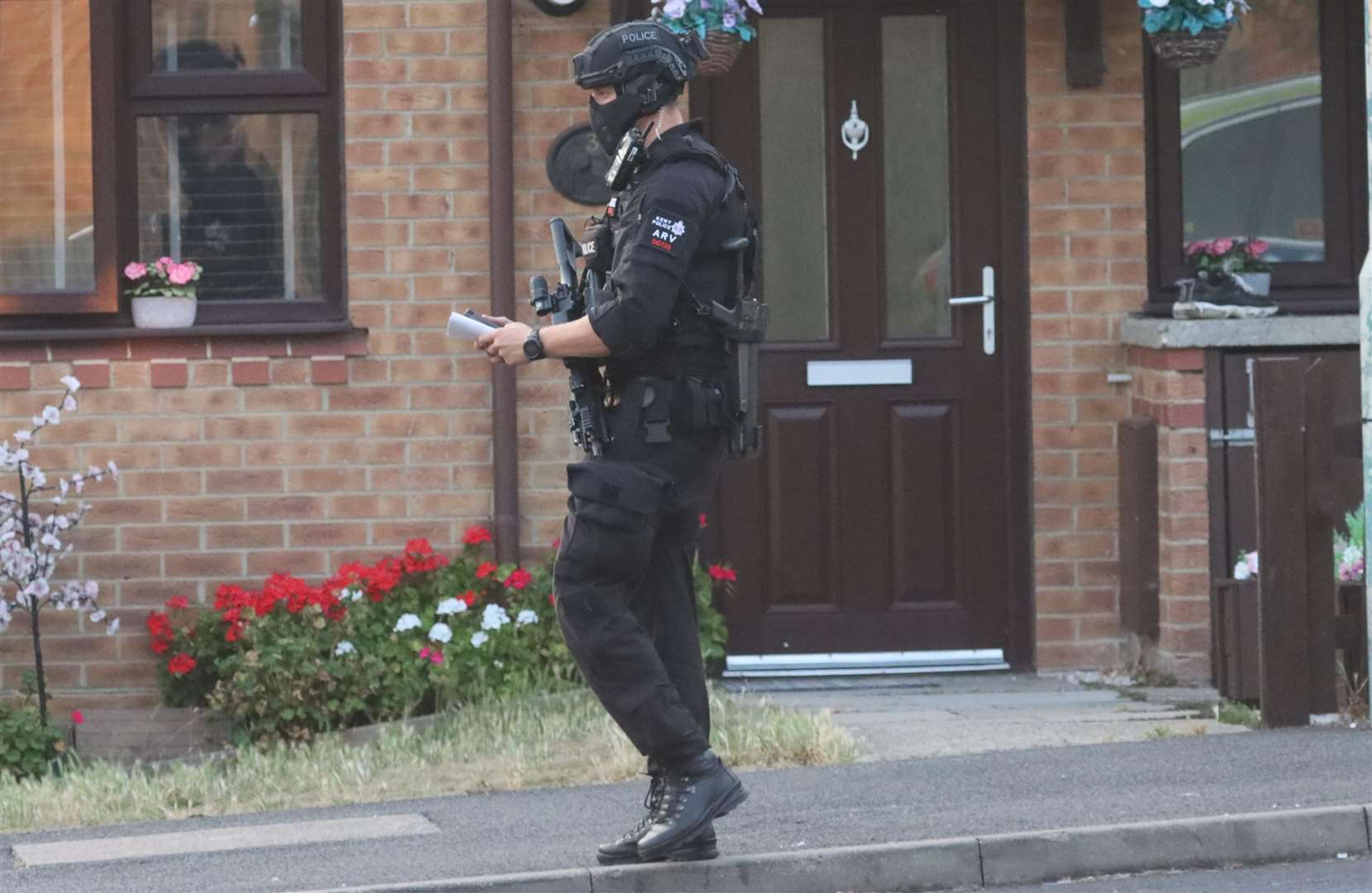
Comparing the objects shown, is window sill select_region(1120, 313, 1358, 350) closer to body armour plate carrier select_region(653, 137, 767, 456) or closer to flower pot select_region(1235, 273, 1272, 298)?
flower pot select_region(1235, 273, 1272, 298)

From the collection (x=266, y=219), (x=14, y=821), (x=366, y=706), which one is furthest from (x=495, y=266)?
(x=14, y=821)

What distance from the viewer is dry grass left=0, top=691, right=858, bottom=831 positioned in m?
6.88

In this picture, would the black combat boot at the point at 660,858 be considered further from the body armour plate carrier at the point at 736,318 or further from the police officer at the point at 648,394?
the body armour plate carrier at the point at 736,318

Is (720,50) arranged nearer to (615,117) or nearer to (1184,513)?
(1184,513)

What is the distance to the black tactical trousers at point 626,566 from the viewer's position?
17.1 feet

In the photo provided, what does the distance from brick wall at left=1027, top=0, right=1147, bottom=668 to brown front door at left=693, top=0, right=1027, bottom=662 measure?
12cm

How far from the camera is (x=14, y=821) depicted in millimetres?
6859

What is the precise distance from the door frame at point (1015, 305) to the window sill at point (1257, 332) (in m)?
0.71

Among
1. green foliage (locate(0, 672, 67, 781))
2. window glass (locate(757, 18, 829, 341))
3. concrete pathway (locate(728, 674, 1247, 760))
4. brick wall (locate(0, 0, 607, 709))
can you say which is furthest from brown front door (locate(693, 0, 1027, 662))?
green foliage (locate(0, 672, 67, 781))

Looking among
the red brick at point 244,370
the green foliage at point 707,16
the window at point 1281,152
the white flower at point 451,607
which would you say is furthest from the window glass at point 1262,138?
the red brick at point 244,370

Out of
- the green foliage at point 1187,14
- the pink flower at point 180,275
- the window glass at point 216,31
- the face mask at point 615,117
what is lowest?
the pink flower at point 180,275

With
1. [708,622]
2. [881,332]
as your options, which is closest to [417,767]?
[708,622]

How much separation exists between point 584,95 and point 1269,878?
166 inches

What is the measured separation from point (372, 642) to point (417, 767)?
1024mm
